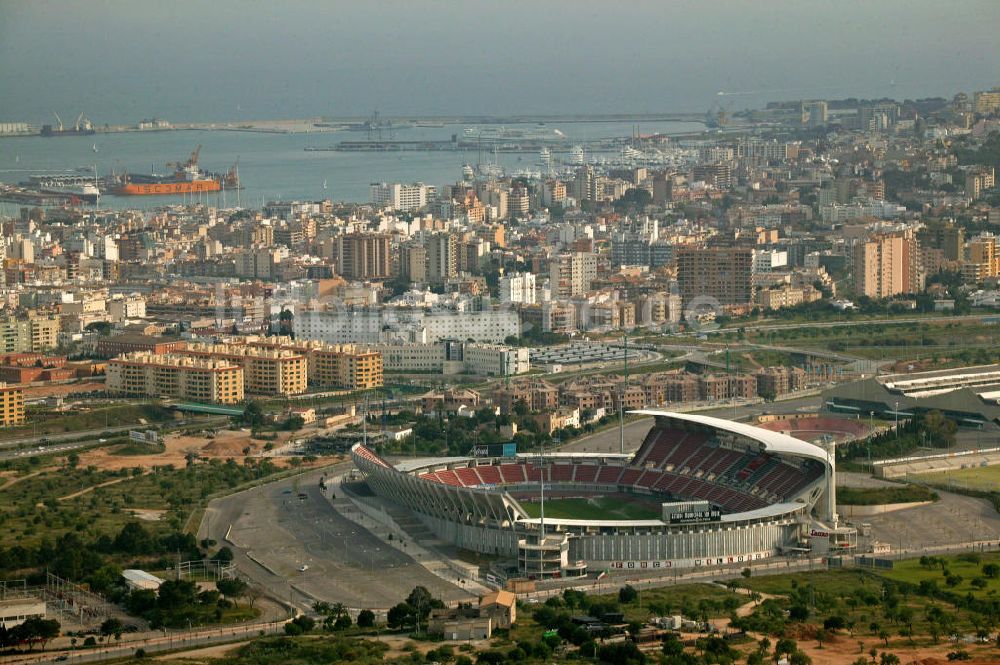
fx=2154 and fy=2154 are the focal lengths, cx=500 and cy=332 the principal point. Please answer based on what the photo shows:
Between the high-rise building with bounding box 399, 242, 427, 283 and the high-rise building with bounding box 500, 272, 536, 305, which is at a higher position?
the high-rise building with bounding box 399, 242, 427, 283

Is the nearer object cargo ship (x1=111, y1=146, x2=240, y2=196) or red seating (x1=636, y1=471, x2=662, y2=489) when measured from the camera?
red seating (x1=636, y1=471, x2=662, y2=489)

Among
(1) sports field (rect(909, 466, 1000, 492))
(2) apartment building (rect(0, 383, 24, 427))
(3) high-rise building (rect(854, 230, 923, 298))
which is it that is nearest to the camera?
(1) sports field (rect(909, 466, 1000, 492))

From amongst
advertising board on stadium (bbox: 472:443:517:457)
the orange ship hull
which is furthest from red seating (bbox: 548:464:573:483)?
the orange ship hull

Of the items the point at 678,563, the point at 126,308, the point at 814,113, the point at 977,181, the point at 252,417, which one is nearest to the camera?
the point at 678,563

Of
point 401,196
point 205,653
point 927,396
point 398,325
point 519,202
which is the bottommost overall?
point 205,653

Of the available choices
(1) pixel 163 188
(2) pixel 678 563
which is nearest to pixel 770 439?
(2) pixel 678 563

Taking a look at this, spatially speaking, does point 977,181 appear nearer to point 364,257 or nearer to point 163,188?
point 364,257

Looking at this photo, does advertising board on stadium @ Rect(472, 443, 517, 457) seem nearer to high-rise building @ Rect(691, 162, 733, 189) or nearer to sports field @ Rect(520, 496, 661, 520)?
sports field @ Rect(520, 496, 661, 520)

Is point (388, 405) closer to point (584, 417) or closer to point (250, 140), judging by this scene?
point (584, 417)
